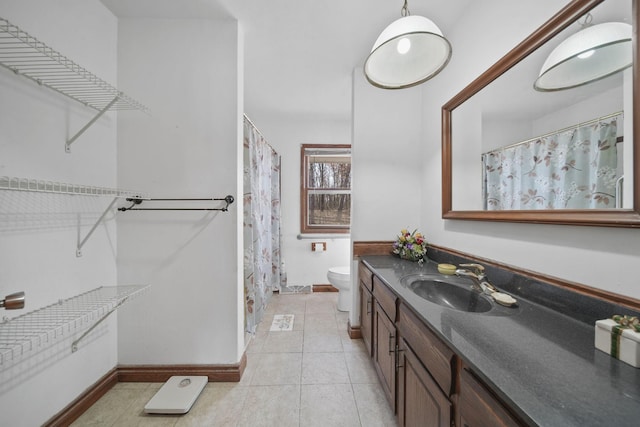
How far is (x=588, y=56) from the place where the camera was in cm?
84

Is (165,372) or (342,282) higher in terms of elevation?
(342,282)

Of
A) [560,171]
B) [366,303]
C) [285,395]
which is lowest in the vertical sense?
[285,395]

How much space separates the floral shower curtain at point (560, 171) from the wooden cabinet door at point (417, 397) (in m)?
0.87

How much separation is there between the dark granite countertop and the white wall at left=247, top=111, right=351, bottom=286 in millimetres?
2290

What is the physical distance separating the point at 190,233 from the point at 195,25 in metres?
1.43

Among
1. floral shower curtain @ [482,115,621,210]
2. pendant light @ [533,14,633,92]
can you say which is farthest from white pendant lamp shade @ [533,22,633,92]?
floral shower curtain @ [482,115,621,210]

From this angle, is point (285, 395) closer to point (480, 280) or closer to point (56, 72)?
point (480, 280)

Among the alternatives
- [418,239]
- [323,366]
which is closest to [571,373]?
[418,239]

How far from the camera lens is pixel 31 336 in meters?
0.85

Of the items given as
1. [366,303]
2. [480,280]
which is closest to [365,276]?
[366,303]

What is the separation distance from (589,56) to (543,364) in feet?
3.49

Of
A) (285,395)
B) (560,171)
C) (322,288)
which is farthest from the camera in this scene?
(322,288)

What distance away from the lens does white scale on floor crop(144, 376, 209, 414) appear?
1.33 meters

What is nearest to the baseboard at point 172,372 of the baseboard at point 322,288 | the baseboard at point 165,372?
the baseboard at point 165,372
